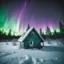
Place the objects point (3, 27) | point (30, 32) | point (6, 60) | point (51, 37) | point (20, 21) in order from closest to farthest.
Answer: point (6, 60)
point (3, 27)
point (20, 21)
point (51, 37)
point (30, 32)

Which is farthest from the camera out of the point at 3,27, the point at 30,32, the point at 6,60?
the point at 30,32

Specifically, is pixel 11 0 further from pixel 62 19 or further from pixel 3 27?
pixel 62 19

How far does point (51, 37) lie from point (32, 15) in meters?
1.52

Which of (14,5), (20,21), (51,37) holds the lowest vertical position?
(51,37)

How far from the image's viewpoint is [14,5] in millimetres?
5152

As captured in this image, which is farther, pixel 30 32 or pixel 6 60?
pixel 30 32

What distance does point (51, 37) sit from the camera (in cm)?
559

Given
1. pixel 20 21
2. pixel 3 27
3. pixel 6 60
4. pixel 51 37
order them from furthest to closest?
1. pixel 51 37
2. pixel 20 21
3. pixel 3 27
4. pixel 6 60

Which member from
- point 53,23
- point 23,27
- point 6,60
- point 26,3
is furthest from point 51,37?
point 6,60

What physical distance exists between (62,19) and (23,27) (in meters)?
1.95

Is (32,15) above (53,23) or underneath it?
above

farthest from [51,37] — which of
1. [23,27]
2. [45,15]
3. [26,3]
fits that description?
[26,3]

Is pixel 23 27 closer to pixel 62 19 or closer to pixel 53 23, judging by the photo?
pixel 53 23

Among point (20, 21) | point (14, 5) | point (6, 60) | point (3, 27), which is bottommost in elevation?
point (6, 60)
